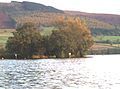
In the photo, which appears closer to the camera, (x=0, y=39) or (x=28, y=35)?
(x=28, y=35)

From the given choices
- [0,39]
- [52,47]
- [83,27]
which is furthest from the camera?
[0,39]

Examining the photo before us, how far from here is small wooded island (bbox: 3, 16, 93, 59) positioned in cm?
14350

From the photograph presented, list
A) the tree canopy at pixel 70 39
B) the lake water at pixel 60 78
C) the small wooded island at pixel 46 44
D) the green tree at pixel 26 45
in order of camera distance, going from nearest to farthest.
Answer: the lake water at pixel 60 78 → the tree canopy at pixel 70 39 → the small wooded island at pixel 46 44 → the green tree at pixel 26 45

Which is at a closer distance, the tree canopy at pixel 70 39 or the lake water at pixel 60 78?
the lake water at pixel 60 78

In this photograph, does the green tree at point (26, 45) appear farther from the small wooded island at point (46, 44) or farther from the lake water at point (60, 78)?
the lake water at point (60, 78)

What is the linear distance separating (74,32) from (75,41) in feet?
13.9

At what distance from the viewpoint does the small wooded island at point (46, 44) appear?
471ft

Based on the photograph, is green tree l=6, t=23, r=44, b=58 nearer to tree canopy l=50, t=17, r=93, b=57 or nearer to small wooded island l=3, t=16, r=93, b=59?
small wooded island l=3, t=16, r=93, b=59

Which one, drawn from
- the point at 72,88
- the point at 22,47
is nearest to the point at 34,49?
the point at 22,47

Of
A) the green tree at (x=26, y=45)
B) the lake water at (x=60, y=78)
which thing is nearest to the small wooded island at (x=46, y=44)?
the green tree at (x=26, y=45)

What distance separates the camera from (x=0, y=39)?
198 metres

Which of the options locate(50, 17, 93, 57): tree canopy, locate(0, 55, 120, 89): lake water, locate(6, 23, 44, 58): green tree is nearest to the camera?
locate(0, 55, 120, 89): lake water

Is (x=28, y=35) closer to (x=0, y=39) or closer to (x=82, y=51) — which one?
(x=82, y=51)

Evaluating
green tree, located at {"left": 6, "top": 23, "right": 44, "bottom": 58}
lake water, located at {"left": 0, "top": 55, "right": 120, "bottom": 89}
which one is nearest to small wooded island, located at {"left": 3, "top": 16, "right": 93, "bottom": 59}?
green tree, located at {"left": 6, "top": 23, "right": 44, "bottom": 58}
